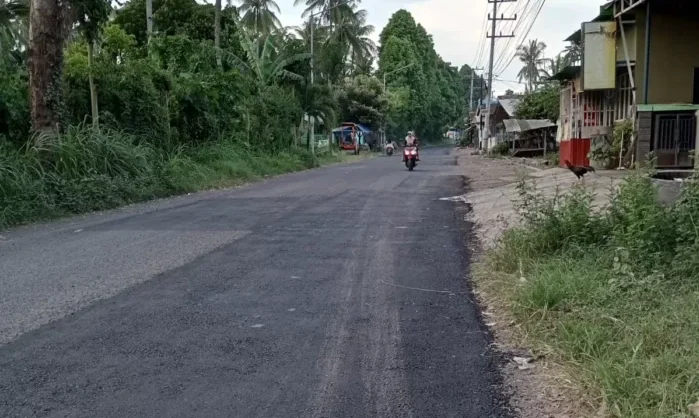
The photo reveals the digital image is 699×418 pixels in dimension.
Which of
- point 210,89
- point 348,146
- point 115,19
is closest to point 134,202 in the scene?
point 210,89

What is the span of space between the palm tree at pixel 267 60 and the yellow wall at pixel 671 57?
15.7 meters

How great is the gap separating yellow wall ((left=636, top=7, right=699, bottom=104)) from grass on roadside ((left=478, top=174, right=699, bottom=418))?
37.6ft

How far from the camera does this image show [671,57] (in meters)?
16.7

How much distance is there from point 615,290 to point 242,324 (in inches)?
114

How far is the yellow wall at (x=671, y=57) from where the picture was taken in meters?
16.6

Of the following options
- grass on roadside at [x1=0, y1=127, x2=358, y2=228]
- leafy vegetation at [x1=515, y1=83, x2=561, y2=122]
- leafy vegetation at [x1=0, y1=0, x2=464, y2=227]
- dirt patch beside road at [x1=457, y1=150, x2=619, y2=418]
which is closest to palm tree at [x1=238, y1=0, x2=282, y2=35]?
leafy vegetation at [x1=0, y1=0, x2=464, y2=227]

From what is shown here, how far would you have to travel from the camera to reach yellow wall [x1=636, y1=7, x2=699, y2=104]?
16609 mm

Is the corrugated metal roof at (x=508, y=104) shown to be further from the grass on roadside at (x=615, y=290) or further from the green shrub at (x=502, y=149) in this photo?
Answer: the grass on roadside at (x=615, y=290)

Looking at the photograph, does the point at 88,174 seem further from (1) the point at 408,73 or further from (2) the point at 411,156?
(1) the point at 408,73

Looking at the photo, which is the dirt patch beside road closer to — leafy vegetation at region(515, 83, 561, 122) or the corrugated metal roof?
leafy vegetation at region(515, 83, 561, 122)

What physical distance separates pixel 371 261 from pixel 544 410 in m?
3.98

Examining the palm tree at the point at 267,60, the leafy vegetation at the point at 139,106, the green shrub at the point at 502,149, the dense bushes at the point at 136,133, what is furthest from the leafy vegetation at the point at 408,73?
the dense bushes at the point at 136,133

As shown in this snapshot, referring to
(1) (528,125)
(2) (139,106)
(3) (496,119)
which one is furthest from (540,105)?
(2) (139,106)

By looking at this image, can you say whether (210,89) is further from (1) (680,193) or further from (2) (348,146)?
(2) (348,146)
